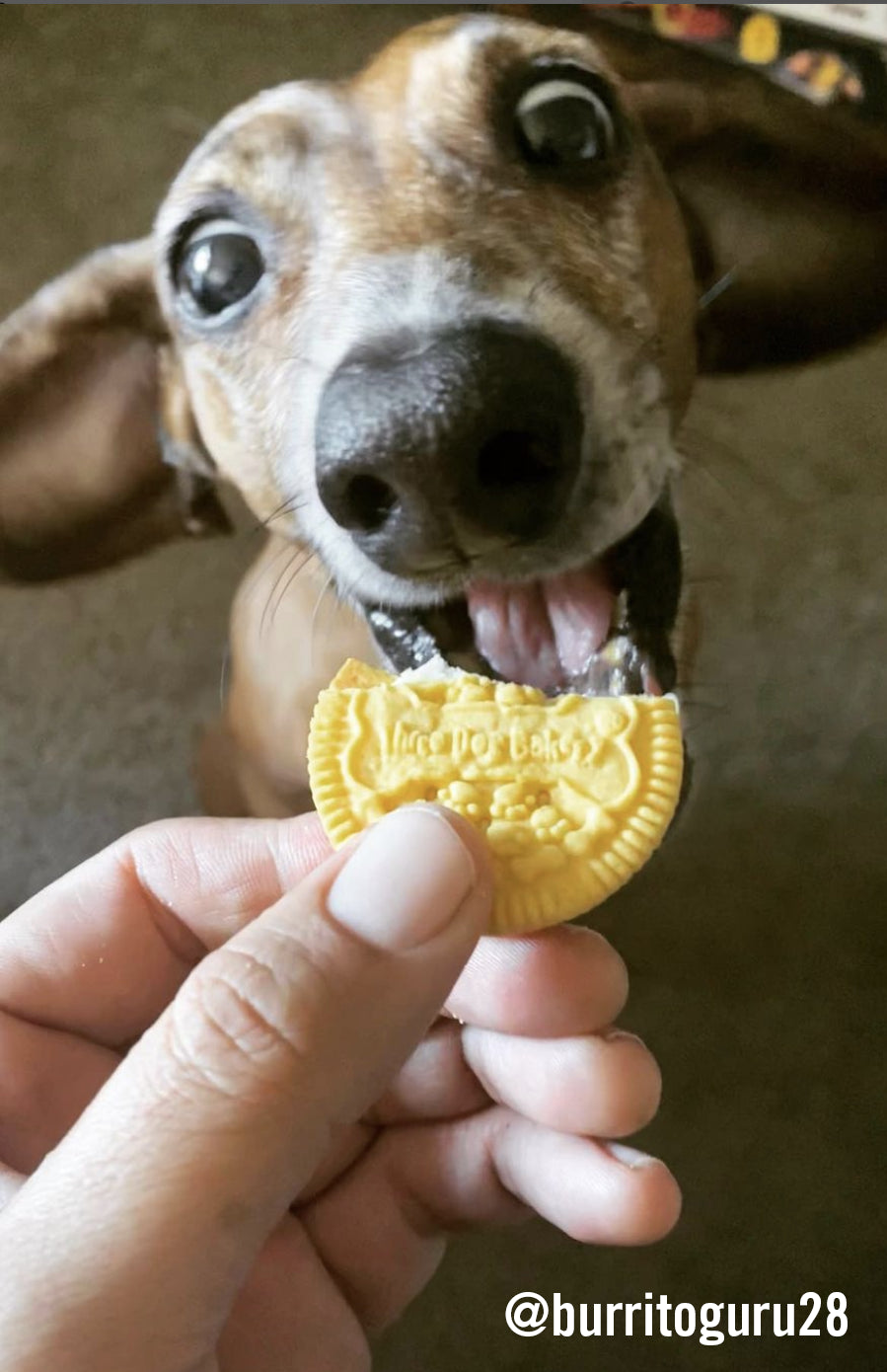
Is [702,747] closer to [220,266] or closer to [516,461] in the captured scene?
[516,461]

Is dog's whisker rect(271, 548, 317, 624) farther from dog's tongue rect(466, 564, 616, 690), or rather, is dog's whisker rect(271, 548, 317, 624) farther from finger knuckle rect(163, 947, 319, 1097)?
finger knuckle rect(163, 947, 319, 1097)

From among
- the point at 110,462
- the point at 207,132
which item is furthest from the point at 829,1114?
the point at 207,132

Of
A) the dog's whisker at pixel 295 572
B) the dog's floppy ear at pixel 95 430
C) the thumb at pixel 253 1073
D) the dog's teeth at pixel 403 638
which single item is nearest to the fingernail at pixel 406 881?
the thumb at pixel 253 1073

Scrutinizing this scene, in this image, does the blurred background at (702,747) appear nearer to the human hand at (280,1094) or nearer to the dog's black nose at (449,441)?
the human hand at (280,1094)

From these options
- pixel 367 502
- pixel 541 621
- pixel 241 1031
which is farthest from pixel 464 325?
pixel 241 1031

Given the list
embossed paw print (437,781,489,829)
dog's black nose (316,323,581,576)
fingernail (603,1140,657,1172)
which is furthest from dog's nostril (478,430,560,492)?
fingernail (603,1140,657,1172)
